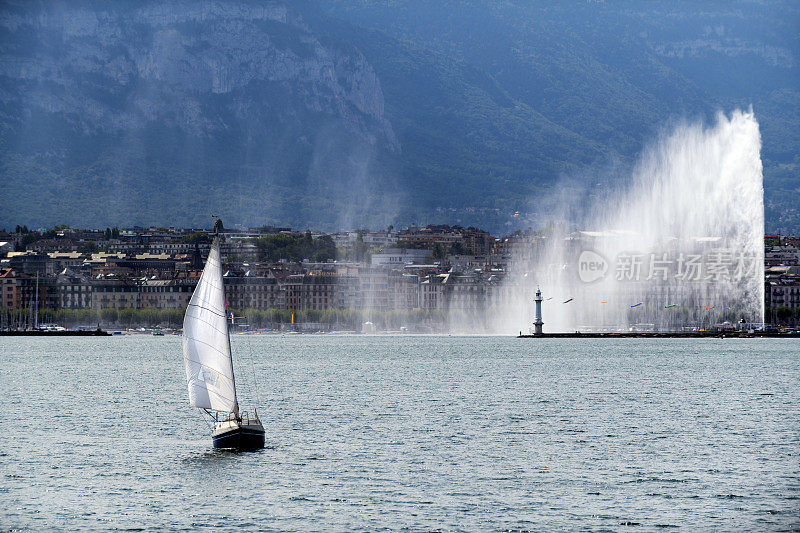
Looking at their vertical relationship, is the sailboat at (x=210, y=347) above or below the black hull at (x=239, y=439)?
above

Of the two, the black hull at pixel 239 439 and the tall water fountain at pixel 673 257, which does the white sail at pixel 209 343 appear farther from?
the tall water fountain at pixel 673 257

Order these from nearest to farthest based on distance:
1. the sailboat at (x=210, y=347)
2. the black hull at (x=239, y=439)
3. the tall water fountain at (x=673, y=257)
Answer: the sailboat at (x=210, y=347)
the black hull at (x=239, y=439)
the tall water fountain at (x=673, y=257)

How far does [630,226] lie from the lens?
508 ft

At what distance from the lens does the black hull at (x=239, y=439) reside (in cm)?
3319

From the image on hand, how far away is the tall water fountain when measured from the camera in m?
125

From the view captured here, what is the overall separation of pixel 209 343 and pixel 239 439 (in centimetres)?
265

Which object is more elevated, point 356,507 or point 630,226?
point 630,226

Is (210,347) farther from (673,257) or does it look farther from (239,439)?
(673,257)

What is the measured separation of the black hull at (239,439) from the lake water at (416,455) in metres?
0.45

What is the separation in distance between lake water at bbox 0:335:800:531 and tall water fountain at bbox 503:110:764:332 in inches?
2356

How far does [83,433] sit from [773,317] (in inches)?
4565

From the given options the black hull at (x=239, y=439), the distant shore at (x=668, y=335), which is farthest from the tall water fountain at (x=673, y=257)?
the black hull at (x=239, y=439)

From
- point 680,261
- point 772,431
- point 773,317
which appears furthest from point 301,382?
point 773,317

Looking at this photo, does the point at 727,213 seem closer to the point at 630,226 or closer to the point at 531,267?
the point at 630,226
